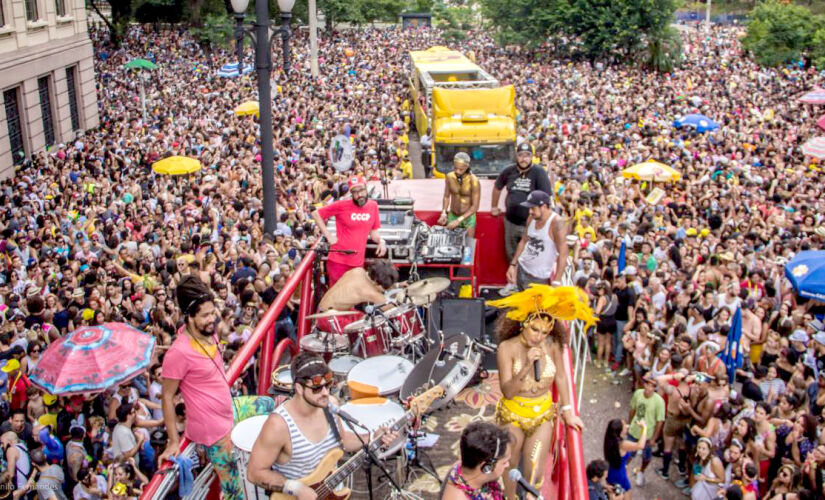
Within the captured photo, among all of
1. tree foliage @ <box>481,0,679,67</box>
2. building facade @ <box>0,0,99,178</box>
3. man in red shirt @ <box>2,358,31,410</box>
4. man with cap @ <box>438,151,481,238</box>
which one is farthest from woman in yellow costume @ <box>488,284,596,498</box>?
tree foliage @ <box>481,0,679,67</box>

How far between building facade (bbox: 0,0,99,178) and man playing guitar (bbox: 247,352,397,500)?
1961cm

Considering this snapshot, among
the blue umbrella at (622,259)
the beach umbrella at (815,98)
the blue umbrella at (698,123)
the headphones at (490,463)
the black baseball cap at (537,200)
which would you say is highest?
the black baseball cap at (537,200)

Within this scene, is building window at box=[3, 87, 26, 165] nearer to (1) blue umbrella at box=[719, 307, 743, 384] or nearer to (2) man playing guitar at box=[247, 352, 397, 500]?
(1) blue umbrella at box=[719, 307, 743, 384]

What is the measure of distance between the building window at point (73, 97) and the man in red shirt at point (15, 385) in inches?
817

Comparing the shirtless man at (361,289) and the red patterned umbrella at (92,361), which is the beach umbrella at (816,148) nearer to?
the shirtless man at (361,289)

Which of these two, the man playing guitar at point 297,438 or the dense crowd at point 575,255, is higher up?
the man playing guitar at point 297,438

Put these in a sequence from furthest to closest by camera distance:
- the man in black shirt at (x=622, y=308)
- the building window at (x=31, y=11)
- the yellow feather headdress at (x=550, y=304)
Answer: the building window at (x=31, y=11) → the man in black shirt at (x=622, y=308) → the yellow feather headdress at (x=550, y=304)

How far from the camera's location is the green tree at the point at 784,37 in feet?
137

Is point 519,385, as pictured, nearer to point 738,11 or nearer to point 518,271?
point 518,271

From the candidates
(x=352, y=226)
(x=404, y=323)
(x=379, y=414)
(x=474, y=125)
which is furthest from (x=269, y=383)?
(x=474, y=125)

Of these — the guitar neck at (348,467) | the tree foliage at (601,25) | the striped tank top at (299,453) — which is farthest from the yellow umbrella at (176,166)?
the tree foliage at (601,25)

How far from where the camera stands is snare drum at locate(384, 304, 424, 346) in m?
6.86

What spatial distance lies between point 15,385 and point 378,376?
4.47 metres

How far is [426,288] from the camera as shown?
23.5ft
